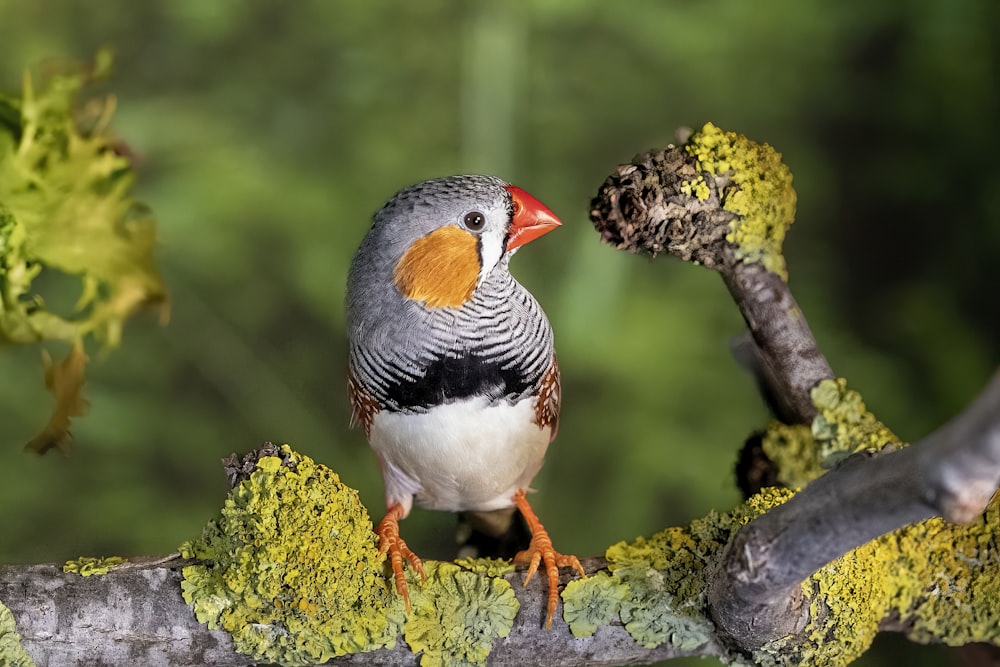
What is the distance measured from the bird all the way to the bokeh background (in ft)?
1.23

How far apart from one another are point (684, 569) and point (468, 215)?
40cm

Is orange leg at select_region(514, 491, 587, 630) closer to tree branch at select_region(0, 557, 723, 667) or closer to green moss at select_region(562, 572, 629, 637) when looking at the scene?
green moss at select_region(562, 572, 629, 637)

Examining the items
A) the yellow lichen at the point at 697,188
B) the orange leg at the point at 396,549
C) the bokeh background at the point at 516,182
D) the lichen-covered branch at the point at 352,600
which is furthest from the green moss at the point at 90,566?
the yellow lichen at the point at 697,188

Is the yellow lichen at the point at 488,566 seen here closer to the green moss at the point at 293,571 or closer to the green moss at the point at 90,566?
the green moss at the point at 293,571

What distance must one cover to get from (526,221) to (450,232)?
8 cm

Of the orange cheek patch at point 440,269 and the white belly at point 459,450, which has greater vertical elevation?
the orange cheek patch at point 440,269

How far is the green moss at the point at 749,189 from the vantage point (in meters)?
0.91

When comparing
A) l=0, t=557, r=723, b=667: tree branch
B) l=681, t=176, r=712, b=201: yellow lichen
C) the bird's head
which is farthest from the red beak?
l=0, t=557, r=723, b=667: tree branch

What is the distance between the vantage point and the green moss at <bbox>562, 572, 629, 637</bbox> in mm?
907

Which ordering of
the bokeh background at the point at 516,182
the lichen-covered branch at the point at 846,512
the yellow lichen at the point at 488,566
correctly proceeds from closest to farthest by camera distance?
the lichen-covered branch at the point at 846,512
the yellow lichen at the point at 488,566
the bokeh background at the point at 516,182

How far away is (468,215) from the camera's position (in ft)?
2.88

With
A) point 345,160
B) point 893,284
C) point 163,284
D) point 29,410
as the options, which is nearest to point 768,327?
point 893,284

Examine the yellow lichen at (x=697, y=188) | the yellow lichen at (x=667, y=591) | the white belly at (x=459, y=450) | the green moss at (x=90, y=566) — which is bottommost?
the yellow lichen at (x=667, y=591)

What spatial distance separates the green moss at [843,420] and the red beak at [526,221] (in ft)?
1.10
